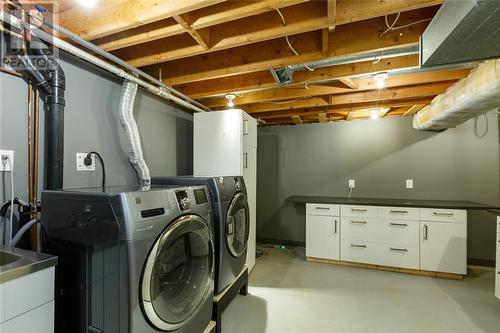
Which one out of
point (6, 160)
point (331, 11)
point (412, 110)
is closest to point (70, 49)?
point (6, 160)

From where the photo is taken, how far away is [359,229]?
3.19m

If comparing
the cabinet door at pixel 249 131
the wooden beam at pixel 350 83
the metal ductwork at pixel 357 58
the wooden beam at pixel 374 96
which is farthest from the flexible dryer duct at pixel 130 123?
the wooden beam at pixel 350 83

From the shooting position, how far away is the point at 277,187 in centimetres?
431

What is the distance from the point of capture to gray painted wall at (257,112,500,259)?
326 cm

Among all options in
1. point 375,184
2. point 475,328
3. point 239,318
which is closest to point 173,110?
point 239,318

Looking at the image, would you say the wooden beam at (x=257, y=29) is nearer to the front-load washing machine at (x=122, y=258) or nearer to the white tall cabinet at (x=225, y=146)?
the white tall cabinet at (x=225, y=146)

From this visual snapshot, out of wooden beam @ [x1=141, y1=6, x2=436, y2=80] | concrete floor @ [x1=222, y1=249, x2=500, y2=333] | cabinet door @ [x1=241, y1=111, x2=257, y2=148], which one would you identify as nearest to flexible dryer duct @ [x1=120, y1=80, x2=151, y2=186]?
wooden beam @ [x1=141, y1=6, x2=436, y2=80]

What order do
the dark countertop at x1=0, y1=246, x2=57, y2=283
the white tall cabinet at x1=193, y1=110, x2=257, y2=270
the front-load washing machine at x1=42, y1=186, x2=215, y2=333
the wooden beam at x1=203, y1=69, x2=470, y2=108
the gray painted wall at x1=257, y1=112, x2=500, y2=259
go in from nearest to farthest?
the dark countertop at x1=0, y1=246, x2=57, y2=283
the front-load washing machine at x1=42, y1=186, x2=215, y2=333
the wooden beam at x1=203, y1=69, x2=470, y2=108
the white tall cabinet at x1=193, y1=110, x2=257, y2=270
the gray painted wall at x1=257, y1=112, x2=500, y2=259

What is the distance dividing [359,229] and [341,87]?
73.2 inches

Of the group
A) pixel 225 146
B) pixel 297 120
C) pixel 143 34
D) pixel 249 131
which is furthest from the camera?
pixel 297 120

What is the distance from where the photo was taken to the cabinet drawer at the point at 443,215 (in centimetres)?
280

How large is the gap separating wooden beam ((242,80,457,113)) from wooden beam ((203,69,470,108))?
0.98ft

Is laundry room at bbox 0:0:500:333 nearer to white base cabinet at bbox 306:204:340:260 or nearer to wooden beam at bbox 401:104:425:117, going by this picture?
white base cabinet at bbox 306:204:340:260

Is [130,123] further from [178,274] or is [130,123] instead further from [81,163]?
[178,274]
